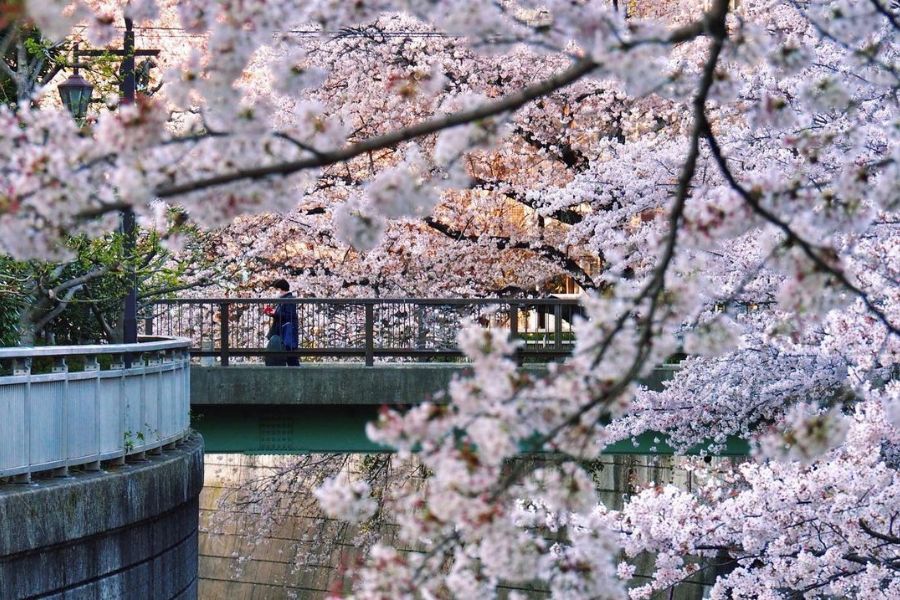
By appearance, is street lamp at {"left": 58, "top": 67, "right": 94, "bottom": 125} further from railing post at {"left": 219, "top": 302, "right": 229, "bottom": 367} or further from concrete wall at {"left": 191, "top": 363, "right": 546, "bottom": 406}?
railing post at {"left": 219, "top": 302, "right": 229, "bottom": 367}

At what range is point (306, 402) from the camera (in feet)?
54.5

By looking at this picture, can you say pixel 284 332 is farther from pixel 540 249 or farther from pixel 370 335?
pixel 540 249

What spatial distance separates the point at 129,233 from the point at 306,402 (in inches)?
172

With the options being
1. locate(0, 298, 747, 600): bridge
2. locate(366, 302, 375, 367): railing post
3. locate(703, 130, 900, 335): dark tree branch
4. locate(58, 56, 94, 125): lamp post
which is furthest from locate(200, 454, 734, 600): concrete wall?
locate(703, 130, 900, 335): dark tree branch

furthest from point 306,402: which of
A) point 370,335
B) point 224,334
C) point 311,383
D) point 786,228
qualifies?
point 786,228

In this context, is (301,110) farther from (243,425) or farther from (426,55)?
(426,55)

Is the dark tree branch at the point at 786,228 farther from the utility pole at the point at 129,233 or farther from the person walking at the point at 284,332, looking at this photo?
the person walking at the point at 284,332

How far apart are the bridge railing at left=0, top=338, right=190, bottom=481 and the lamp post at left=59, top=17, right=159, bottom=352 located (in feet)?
3.28

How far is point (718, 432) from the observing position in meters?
15.1

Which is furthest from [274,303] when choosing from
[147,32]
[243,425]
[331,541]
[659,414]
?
[147,32]

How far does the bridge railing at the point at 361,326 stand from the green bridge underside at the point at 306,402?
1.66 ft

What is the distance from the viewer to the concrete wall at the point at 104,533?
8.77 m

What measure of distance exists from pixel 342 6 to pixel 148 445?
800cm

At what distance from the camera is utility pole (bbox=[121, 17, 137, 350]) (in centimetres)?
1248
